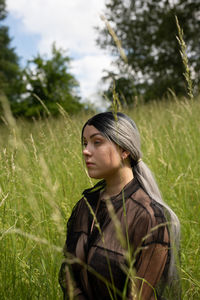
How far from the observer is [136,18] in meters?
14.7

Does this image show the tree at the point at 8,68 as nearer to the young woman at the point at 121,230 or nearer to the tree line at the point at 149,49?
the tree line at the point at 149,49

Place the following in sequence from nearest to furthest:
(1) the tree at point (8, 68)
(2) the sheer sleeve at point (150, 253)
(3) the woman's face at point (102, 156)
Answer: (2) the sheer sleeve at point (150, 253), (3) the woman's face at point (102, 156), (1) the tree at point (8, 68)

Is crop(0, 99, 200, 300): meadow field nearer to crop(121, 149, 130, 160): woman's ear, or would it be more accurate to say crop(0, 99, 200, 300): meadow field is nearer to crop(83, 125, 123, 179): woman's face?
crop(83, 125, 123, 179): woman's face

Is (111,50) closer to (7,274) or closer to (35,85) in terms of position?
(35,85)

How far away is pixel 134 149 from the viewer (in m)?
1.33

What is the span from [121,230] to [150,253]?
14cm

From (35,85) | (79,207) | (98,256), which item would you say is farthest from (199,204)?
(35,85)

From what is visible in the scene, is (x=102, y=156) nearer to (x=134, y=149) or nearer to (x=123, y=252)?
(x=134, y=149)

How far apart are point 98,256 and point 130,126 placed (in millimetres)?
544

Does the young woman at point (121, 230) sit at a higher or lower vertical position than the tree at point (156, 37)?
lower

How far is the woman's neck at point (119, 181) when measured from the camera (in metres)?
1.35

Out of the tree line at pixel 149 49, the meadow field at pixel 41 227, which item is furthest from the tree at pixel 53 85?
the meadow field at pixel 41 227

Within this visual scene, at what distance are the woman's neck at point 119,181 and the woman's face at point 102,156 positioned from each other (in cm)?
2

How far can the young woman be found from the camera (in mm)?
1189
